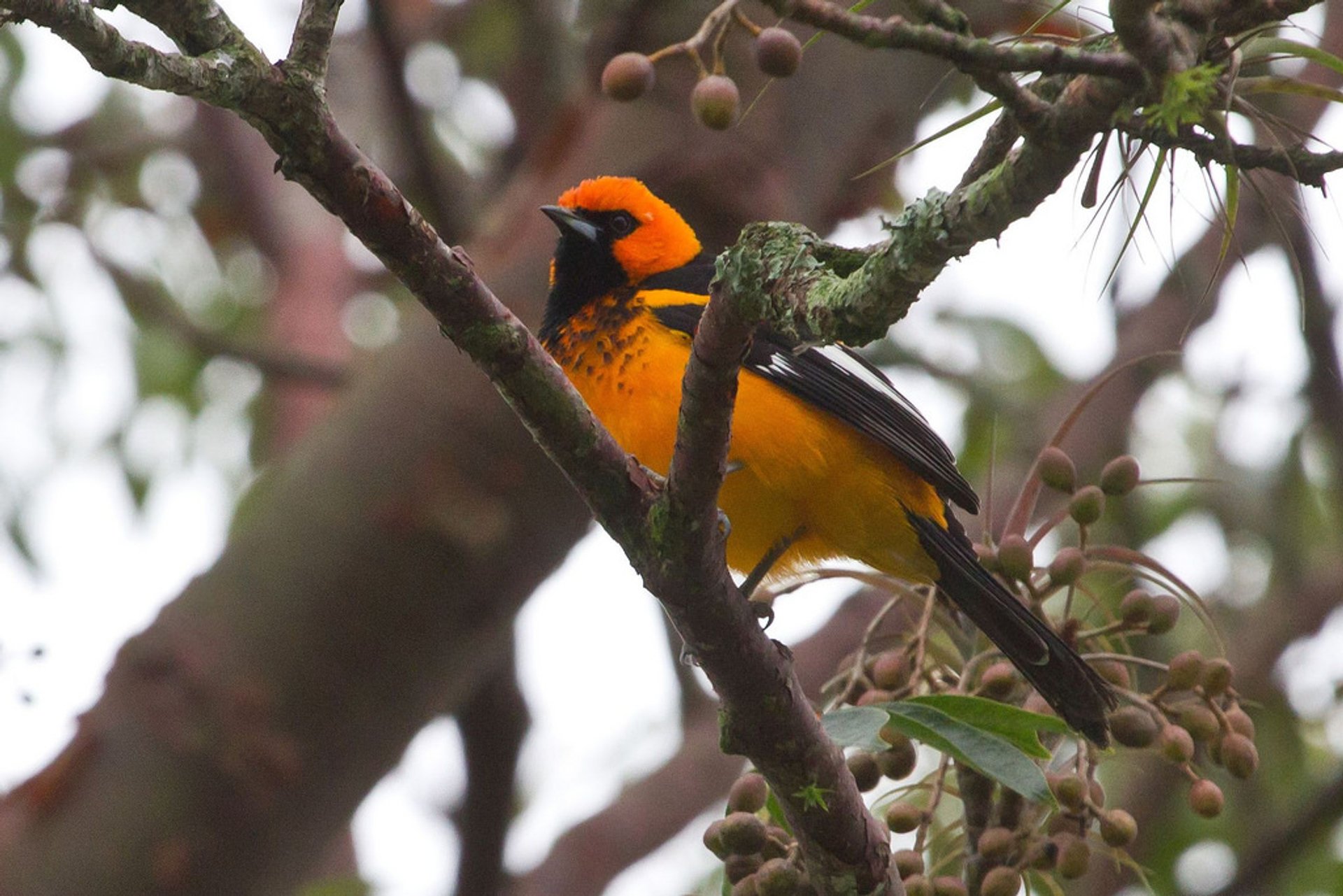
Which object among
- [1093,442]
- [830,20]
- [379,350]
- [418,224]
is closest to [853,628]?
[1093,442]

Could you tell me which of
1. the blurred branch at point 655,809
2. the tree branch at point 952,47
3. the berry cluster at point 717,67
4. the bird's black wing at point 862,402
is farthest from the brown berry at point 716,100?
the blurred branch at point 655,809

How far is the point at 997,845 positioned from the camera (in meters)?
2.21

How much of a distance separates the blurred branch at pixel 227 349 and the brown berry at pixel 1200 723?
3619 mm

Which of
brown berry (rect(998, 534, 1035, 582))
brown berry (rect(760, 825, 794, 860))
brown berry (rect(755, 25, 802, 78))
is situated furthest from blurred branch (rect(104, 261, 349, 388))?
brown berry (rect(755, 25, 802, 78))

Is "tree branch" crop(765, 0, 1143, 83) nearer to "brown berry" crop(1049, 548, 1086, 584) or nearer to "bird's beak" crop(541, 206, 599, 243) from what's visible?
"brown berry" crop(1049, 548, 1086, 584)

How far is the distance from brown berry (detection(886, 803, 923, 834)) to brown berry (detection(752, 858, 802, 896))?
0.82 feet

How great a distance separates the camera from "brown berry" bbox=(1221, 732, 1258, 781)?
2.25 metres

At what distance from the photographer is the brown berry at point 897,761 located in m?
2.37

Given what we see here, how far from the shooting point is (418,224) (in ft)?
6.32

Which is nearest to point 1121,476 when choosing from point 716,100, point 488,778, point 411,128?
point 716,100

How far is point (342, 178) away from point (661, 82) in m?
2.93

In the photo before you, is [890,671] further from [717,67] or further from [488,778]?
[488,778]

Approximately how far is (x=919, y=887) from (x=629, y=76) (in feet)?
3.99

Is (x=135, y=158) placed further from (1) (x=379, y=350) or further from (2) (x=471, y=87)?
(1) (x=379, y=350)
